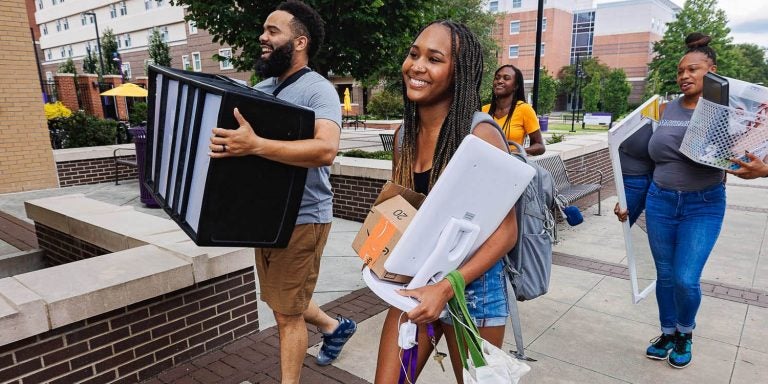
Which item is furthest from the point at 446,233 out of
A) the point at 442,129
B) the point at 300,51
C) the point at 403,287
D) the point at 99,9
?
the point at 99,9

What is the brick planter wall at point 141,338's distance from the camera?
2443 mm

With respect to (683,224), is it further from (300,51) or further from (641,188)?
(300,51)

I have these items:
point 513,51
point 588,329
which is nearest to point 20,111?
point 588,329

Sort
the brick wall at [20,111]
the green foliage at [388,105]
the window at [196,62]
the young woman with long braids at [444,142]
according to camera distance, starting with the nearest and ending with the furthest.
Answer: the young woman with long braids at [444,142], the brick wall at [20,111], the green foliage at [388,105], the window at [196,62]

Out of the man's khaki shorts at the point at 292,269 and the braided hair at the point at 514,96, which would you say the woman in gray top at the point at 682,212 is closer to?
the braided hair at the point at 514,96

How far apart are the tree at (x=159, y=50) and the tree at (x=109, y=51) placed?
3697 mm

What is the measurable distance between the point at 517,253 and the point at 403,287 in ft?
1.58

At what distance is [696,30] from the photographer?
4412cm

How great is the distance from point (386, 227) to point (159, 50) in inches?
2009

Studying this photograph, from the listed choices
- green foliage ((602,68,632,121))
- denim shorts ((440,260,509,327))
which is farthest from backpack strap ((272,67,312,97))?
green foliage ((602,68,632,121))

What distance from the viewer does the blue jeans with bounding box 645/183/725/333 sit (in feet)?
9.41

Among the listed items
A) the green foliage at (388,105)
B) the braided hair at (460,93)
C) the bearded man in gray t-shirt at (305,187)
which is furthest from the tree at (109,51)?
the braided hair at (460,93)

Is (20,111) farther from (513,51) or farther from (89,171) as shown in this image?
(513,51)

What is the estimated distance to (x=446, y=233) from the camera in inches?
55.2
